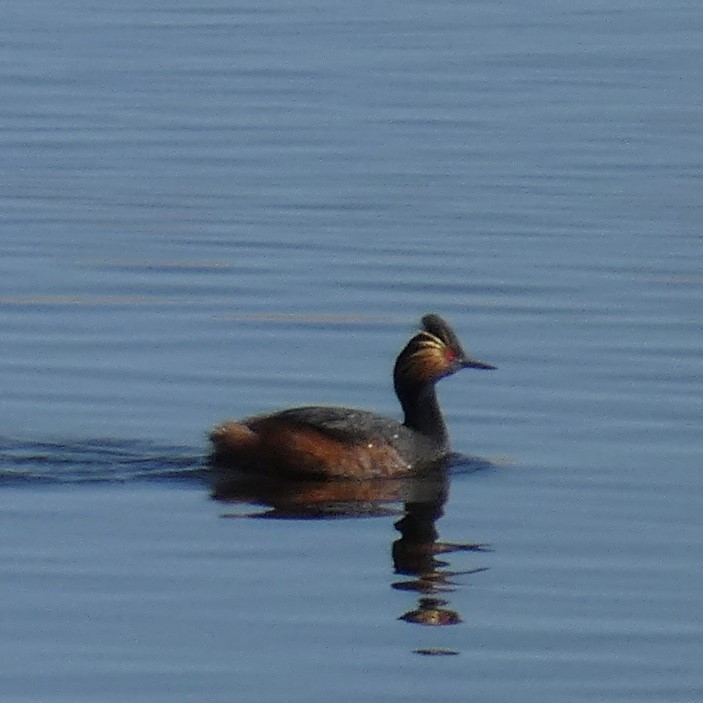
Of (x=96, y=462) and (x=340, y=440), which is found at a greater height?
(x=340, y=440)

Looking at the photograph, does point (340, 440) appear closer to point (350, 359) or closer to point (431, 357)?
point (431, 357)

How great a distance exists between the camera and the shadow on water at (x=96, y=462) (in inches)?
534

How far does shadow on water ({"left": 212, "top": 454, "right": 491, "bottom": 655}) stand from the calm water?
4 centimetres

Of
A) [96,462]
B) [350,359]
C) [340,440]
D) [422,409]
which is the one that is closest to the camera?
[96,462]

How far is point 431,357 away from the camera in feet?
48.8

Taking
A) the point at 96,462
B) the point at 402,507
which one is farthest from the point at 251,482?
the point at 402,507

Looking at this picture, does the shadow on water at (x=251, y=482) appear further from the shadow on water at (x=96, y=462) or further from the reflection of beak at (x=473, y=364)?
the reflection of beak at (x=473, y=364)

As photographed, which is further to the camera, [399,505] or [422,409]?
[422,409]

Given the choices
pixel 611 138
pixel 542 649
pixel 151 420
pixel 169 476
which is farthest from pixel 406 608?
pixel 611 138

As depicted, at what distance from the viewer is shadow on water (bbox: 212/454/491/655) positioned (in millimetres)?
11625

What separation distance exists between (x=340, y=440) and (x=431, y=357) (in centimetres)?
102

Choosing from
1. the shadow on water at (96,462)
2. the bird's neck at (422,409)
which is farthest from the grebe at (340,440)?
the shadow on water at (96,462)

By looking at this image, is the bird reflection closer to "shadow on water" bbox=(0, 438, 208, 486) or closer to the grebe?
the grebe

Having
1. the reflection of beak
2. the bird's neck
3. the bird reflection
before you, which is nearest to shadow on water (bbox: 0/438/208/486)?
the bird reflection
